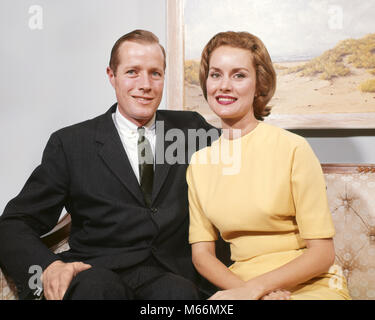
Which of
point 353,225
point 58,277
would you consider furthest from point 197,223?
point 353,225

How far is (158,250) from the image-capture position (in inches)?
50.8

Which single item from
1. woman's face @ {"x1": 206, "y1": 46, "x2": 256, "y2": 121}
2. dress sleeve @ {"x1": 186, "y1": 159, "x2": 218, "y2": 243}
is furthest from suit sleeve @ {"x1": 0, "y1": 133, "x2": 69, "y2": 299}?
woman's face @ {"x1": 206, "y1": 46, "x2": 256, "y2": 121}

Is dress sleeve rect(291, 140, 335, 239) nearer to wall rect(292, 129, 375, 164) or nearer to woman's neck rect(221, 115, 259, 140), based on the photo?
woman's neck rect(221, 115, 259, 140)

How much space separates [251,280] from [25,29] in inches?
66.9

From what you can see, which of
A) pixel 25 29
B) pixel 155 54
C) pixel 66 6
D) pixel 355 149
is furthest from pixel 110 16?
pixel 355 149

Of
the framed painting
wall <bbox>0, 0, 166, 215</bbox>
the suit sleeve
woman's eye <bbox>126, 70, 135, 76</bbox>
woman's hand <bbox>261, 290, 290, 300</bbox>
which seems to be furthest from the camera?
wall <bbox>0, 0, 166, 215</bbox>

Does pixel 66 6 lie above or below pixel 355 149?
above

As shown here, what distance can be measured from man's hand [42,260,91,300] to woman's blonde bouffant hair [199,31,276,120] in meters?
0.77

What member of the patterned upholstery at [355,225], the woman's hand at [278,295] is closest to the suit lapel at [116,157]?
the woman's hand at [278,295]

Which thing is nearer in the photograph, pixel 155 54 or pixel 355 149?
pixel 155 54

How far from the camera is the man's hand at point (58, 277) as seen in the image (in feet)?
3.40

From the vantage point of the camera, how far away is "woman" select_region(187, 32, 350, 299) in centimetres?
106

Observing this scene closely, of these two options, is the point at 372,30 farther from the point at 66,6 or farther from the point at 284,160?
the point at 66,6

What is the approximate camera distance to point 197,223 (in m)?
1.25
